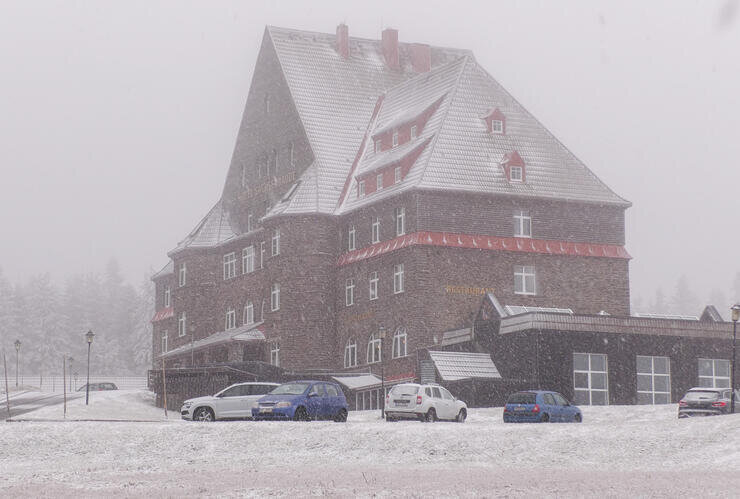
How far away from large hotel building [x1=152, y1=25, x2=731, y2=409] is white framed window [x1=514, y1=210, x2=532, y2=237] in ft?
0.39

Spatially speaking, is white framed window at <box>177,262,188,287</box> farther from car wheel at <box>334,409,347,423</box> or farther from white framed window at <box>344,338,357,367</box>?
car wheel at <box>334,409,347,423</box>

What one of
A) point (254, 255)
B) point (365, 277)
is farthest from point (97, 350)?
point (365, 277)

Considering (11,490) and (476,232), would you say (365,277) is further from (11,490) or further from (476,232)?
(11,490)

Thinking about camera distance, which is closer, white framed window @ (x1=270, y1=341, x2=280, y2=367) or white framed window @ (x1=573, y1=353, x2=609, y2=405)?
white framed window @ (x1=573, y1=353, x2=609, y2=405)

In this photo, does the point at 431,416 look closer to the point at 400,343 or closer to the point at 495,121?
the point at 400,343

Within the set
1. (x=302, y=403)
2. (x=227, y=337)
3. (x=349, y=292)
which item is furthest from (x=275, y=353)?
(x=302, y=403)

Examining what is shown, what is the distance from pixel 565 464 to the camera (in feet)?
112

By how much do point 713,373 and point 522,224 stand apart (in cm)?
1306

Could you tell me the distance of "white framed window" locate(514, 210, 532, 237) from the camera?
71.0 m

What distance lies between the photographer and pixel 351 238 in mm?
74938

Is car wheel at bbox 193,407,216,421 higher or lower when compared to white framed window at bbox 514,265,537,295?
lower

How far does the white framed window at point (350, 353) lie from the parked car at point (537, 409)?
26996mm

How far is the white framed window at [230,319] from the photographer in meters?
83.9

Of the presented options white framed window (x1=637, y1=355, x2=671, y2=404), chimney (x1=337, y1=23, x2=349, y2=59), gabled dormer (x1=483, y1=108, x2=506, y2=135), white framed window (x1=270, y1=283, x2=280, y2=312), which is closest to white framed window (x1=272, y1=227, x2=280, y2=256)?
white framed window (x1=270, y1=283, x2=280, y2=312)
